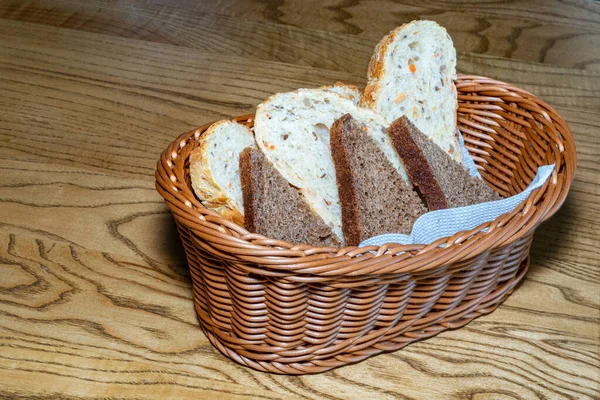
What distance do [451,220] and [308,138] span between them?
13.5 inches

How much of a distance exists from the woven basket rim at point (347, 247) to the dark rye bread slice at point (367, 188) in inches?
8.2

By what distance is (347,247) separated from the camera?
3.82 feet

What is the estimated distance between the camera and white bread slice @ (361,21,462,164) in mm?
1611

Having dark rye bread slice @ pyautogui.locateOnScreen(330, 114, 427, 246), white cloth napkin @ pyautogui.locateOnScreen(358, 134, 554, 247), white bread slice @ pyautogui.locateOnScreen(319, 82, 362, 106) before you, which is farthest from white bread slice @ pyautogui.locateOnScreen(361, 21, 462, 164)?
white cloth napkin @ pyautogui.locateOnScreen(358, 134, 554, 247)

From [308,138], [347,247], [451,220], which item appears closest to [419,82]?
[308,138]

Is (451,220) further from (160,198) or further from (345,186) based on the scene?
(160,198)

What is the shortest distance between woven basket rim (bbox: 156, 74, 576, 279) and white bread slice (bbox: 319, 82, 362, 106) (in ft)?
1.31

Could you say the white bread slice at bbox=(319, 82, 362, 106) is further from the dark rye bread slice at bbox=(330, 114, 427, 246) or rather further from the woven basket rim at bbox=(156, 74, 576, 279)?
the woven basket rim at bbox=(156, 74, 576, 279)

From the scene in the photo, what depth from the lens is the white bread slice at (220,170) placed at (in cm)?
139

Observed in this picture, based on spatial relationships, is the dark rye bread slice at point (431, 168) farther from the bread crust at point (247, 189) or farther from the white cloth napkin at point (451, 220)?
the bread crust at point (247, 189)

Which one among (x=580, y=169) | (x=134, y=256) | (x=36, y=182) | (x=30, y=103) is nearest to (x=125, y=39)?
(x=30, y=103)

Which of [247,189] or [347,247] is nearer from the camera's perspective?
[347,247]

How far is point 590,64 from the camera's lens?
7.43 ft

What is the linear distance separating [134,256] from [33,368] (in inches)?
12.5
